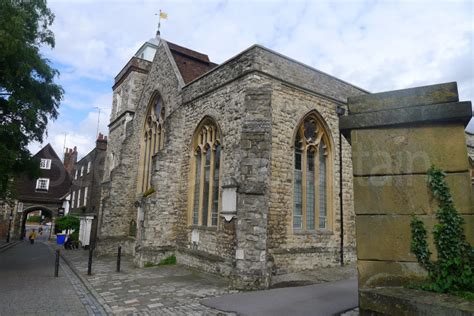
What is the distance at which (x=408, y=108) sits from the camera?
3799 mm

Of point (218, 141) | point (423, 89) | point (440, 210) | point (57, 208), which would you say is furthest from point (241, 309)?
point (57, 208)

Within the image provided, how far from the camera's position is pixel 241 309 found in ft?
21.6

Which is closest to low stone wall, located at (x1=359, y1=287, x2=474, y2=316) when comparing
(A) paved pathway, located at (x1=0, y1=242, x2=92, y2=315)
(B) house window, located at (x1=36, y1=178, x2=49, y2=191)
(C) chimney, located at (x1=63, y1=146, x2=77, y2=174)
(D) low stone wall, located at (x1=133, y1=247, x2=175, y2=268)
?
(A) paved pathway, located at (x1=0, y1=242, x2=92, y2=315)

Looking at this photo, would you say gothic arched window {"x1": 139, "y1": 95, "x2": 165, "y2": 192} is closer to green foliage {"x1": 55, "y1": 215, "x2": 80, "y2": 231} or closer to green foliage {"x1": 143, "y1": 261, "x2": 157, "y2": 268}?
green foliage {"x1": 143, "y1": 261, "x2": 157, "y2": 268}

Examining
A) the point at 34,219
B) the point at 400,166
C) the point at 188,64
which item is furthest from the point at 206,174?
the point at 34,219

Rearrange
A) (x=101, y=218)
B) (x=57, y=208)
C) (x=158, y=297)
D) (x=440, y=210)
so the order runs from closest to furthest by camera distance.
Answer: (x=440, y=210) < (x=158, y=297) < (x=101, y=218) < (x=57, y=208)

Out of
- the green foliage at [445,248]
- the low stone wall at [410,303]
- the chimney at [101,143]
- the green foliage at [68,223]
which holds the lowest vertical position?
the green foliage at [68,223]

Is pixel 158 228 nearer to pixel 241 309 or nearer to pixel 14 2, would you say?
pixel 241 309

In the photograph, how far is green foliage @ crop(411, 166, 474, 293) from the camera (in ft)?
11.0

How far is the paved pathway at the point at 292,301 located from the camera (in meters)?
6.36

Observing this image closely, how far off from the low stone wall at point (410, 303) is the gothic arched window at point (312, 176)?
24.8ft

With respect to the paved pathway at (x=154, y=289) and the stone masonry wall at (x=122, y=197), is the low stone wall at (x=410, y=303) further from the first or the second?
the stone masonry wall at (x=122, y=197)

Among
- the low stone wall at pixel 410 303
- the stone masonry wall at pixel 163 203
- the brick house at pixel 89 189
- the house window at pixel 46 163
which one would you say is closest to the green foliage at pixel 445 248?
the low stone wall at pixel 410 303

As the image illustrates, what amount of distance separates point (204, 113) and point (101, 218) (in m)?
8.55
